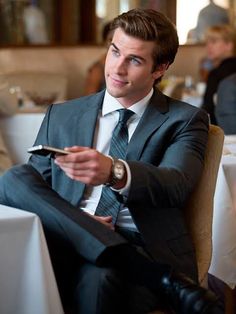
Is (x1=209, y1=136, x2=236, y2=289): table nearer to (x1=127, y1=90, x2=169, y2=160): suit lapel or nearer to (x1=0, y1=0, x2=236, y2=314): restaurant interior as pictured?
(x1=127, y1=90, x2=169, y2=160): suit lapel

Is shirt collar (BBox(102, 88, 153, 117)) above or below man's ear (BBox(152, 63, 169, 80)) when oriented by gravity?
below

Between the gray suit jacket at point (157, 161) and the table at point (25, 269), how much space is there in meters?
0.25

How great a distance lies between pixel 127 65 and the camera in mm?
2105

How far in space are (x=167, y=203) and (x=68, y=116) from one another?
0.46m

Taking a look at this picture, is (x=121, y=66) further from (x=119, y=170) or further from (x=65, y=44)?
(x=65, y=44)

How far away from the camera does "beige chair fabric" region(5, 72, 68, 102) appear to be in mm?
6781

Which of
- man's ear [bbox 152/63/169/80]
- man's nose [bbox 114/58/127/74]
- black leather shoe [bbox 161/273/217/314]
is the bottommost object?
black leather shoe [bbox 161/273/217/314]

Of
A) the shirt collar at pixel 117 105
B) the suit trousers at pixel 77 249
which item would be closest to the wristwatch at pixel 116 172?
the suit trousers at pixel 77 249

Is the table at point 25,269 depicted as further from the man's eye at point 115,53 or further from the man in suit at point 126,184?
the man's eye at point 115,53

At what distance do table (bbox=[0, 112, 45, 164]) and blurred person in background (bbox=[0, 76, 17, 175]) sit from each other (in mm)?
48

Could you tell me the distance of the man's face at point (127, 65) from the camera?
6.82 feet

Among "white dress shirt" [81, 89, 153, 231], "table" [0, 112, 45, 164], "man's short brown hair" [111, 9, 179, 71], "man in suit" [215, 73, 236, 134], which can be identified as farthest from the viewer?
"table" [0, 112, 45, 164]

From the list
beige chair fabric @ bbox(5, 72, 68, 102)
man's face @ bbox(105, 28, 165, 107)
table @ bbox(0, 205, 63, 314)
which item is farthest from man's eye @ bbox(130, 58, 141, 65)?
beige chair fabric @ bbox(5, 72, 68, 102)

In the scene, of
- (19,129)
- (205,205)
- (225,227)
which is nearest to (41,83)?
(19,129)
